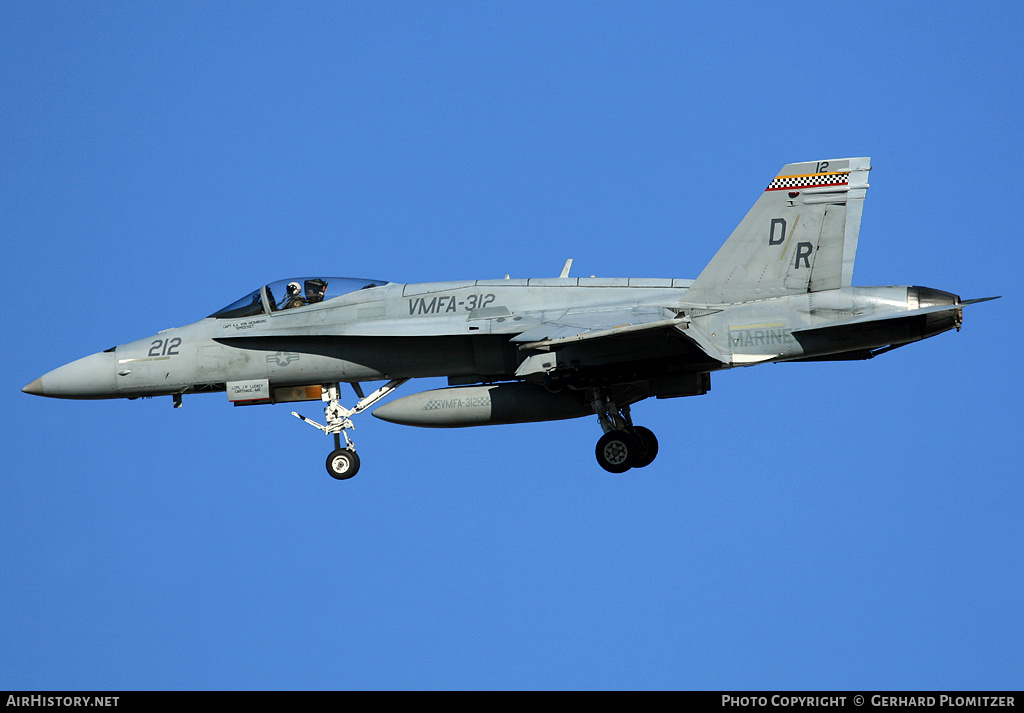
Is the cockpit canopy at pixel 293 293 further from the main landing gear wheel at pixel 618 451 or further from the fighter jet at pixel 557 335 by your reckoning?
the main landing gear wheel at pixel 618 451

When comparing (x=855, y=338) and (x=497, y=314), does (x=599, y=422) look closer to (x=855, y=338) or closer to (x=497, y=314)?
(x=497, y=314)

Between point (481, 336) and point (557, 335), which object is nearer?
point (557, 335)

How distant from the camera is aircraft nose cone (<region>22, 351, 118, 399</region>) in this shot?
1959 cm

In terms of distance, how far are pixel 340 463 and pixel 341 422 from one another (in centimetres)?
62

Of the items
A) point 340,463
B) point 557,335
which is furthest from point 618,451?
point 340,463

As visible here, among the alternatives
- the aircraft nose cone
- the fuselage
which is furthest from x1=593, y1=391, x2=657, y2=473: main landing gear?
the aircraft nose cone

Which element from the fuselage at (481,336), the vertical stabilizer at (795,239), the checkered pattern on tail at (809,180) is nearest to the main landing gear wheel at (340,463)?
the fuselage at (481,336)

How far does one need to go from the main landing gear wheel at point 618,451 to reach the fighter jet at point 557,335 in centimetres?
2

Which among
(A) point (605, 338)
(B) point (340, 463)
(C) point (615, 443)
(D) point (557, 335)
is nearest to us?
(D) point (557, 335)

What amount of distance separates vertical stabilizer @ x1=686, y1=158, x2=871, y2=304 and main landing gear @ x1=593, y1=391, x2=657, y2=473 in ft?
6.98

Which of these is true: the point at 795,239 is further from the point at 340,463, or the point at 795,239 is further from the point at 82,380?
the point at 82,380

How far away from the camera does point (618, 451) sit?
1850cm

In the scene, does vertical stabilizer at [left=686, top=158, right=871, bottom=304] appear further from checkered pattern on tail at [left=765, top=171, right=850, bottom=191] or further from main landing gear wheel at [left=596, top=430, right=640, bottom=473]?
main landing gear wheel at [left=596, top=430, right=640, bottom=473]
